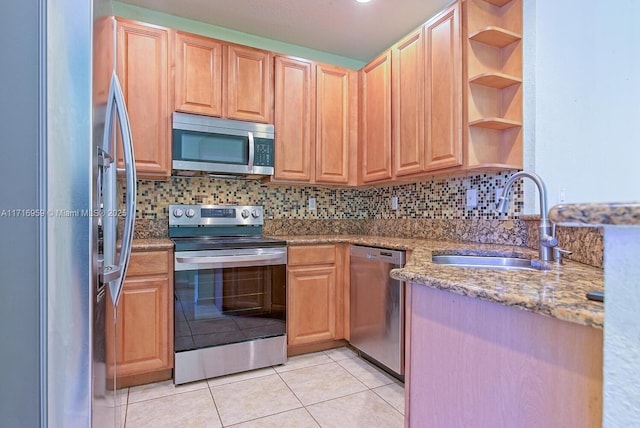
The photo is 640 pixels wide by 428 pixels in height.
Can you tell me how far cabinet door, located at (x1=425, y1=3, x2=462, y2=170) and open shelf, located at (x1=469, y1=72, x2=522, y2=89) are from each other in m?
0.11

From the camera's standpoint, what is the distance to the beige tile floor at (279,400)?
5.66ft

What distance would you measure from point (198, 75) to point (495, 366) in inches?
98.0

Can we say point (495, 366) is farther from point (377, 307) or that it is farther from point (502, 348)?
point (377, 307)

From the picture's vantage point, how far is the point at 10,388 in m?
0.73

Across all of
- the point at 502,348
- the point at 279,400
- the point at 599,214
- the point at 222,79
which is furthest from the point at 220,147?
the point at 599,214

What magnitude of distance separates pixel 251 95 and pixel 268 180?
67 cm

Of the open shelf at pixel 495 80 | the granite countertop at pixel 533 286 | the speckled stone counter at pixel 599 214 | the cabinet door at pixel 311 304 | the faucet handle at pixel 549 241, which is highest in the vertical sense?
the open shelf at pixel 495 80

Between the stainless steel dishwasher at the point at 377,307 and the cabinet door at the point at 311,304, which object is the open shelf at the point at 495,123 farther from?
the cabinet door at the point at 311,304

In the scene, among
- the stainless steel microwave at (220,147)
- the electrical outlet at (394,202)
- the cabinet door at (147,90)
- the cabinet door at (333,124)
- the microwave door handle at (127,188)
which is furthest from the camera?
the electrical outlet at (394,202)

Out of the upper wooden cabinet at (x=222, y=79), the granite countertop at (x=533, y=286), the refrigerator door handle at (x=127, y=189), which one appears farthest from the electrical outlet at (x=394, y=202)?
the refrigerator door handle at (x=127, y=189)

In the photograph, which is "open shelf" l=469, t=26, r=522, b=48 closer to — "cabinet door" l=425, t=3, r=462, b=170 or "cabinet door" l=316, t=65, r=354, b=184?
"cabinet door" l=425, t=3, r=462, b=170

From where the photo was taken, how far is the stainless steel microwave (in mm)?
2332

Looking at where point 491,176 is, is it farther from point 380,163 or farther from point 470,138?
point 380,163

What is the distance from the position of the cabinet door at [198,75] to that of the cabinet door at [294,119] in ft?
1.52
